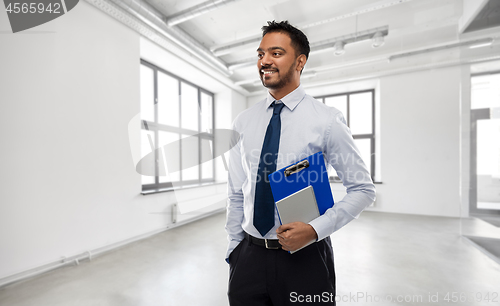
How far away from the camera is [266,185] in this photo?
2.87 ft

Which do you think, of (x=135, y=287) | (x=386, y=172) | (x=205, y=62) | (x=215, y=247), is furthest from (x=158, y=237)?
(x=386, y=172)

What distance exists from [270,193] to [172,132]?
4491 millimetres

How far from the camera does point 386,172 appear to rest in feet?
18.5

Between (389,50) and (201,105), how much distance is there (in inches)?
172

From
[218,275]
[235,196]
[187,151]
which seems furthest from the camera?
[187,151]

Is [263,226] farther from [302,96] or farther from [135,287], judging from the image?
[135,287]

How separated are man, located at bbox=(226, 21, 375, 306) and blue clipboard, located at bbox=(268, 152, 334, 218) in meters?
0.10

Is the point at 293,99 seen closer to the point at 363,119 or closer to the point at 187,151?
the point at 187,151

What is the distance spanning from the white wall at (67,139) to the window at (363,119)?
16.0 feet

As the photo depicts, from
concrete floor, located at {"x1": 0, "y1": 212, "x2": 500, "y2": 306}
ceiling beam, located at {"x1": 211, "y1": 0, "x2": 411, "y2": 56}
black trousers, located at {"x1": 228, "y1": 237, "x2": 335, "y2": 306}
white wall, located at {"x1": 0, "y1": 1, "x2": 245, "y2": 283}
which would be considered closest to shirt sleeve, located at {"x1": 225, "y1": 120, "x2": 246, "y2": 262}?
black trousers, located at {"x1": 228, "y1": 237, "x2": 335, "y2": 306}

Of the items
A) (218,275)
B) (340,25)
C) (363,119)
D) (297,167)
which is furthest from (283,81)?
(363,119)

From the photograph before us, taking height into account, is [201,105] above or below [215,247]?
above

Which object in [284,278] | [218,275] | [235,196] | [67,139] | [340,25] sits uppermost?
[340,25]

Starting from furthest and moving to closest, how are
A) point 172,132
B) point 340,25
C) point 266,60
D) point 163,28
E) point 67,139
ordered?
point 172,132
point 340,25
point 163,28
point 67,139
point 266,60
